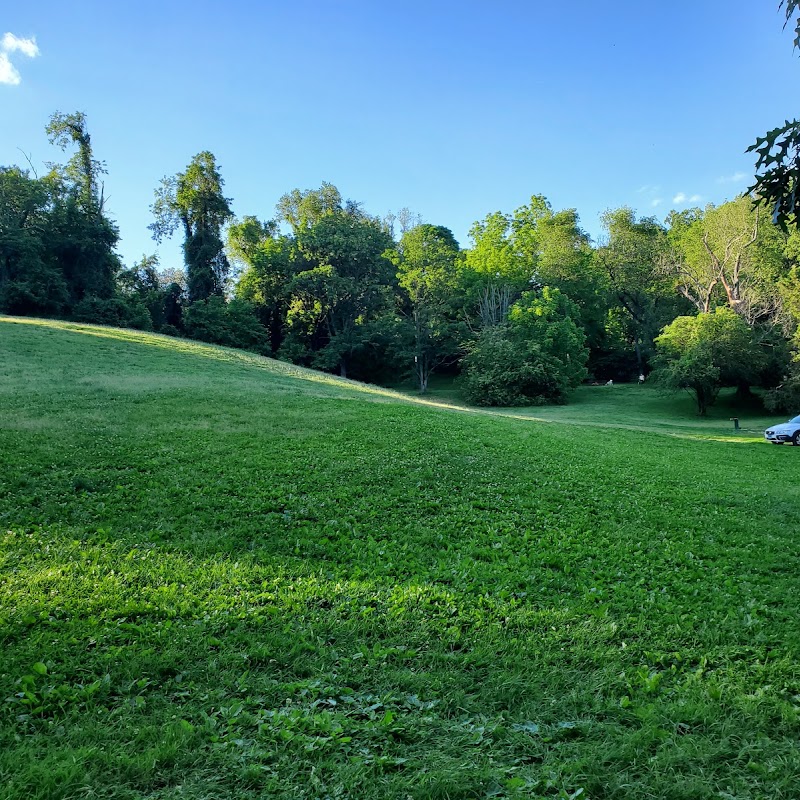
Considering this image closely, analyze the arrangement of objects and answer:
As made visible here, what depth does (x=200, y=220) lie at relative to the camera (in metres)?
56.5

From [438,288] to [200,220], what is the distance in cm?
2742

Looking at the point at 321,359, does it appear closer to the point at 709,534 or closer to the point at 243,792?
the point at 709,534

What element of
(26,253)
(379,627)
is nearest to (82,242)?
(26,253)

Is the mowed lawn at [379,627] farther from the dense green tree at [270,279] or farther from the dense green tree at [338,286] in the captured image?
the dense green tree at [270,279]

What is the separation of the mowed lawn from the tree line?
3361cm

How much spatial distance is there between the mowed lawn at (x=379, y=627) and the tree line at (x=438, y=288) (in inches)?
1323

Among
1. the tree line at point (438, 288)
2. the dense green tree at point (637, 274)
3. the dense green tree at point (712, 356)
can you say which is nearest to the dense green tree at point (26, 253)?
the tree line at point (438, 288)

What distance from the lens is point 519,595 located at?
5766 mm

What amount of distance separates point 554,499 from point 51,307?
46962mm

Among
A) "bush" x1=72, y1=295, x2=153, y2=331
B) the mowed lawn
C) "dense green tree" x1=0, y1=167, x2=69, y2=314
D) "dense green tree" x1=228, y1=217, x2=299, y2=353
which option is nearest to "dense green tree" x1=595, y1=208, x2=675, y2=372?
"dense green tree" x1=228, y1=217, x2=299, y2=353

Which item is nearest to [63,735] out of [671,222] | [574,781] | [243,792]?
[243,792]

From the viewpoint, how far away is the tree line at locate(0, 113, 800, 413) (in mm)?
40812

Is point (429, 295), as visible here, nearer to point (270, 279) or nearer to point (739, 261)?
point (270, 279)

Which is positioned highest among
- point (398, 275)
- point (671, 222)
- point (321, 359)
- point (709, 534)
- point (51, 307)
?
point (671, 222)
